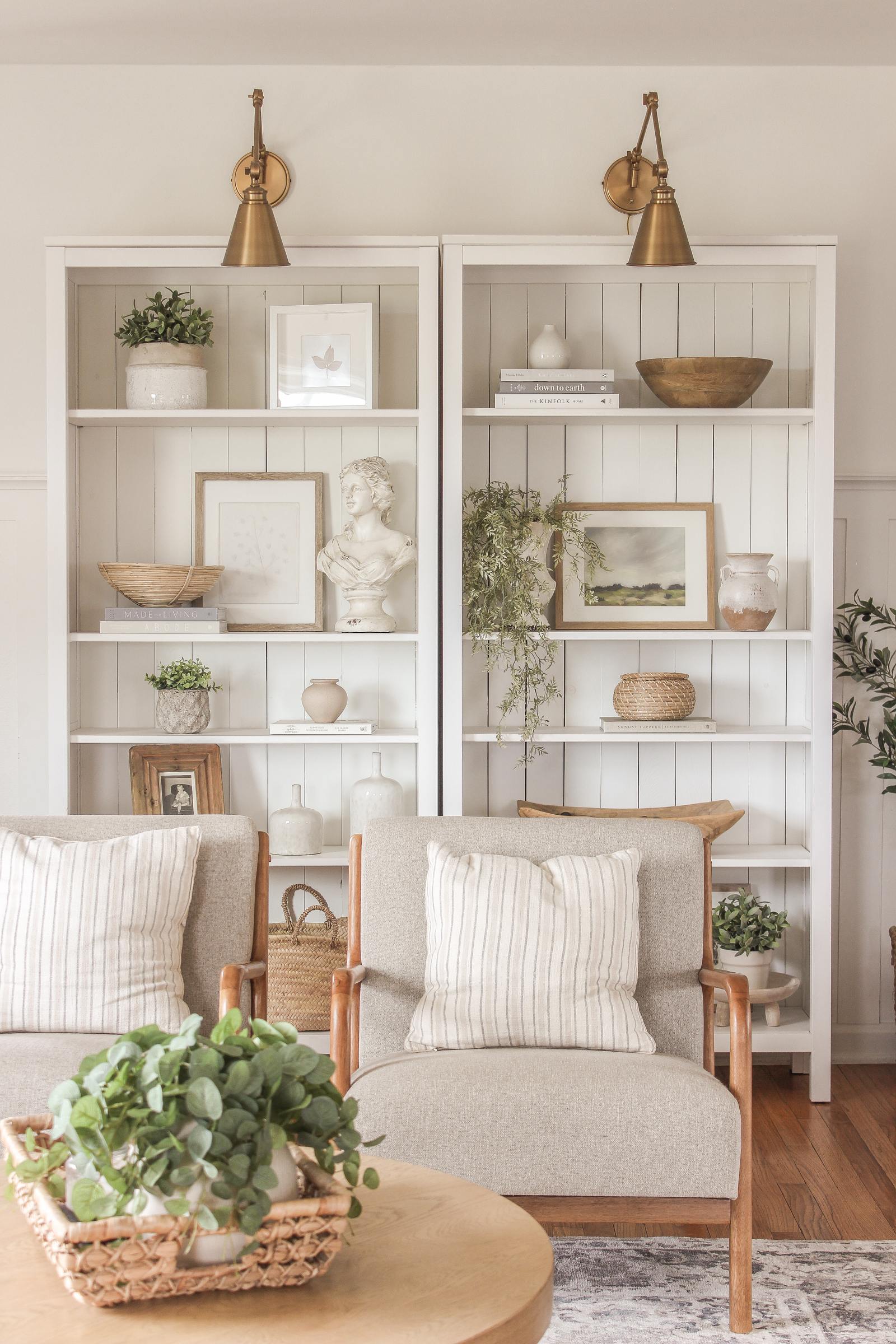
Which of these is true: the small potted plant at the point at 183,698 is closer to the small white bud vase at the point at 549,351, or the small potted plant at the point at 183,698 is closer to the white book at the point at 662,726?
the white book at the point at 662,726

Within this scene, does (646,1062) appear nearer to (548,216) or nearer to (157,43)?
(548,216)

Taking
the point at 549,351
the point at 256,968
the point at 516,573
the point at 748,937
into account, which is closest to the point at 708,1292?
the point at 256,968

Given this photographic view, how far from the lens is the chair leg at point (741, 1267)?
1.97 meters

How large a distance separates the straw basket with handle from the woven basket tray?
6.16ft

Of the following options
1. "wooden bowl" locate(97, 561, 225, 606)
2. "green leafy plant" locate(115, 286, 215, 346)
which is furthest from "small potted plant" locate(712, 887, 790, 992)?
A: "green leafy plant" locate(115, 286, 215, 346)

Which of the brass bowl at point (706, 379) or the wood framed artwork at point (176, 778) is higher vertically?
the brass bowl at point (706, 379)

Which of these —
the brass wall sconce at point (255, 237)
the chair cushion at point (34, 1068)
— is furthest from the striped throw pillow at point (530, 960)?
the brass wall sconce at point (255, 237)

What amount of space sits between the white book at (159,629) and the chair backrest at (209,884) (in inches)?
31.5

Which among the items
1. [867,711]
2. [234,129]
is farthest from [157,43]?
[867,711]

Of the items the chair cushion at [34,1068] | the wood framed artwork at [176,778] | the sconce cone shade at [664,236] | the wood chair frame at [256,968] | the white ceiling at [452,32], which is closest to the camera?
the chair cushion at [34,1068]

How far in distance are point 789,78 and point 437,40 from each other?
42.5 inches

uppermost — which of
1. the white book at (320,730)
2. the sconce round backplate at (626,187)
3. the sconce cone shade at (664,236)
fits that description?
the sconce round backplate at (626,187)

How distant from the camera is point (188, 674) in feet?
10.7

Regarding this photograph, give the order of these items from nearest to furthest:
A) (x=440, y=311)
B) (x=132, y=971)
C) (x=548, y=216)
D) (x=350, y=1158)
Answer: (x=350, y=1158)
(x=132, y=971)
(x=440, y=311)
(x=548, y=216)
